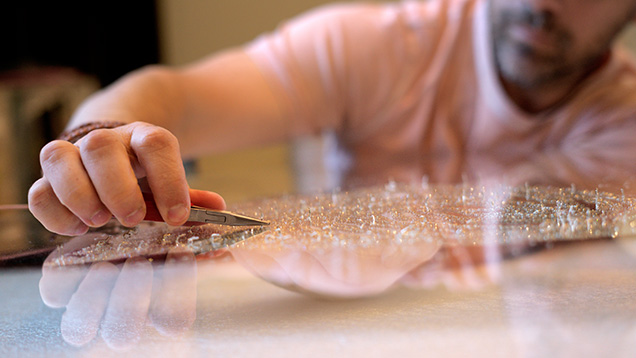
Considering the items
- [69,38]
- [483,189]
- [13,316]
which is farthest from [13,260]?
[69,38]

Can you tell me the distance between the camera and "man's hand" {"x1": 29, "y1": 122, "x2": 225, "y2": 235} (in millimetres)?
291

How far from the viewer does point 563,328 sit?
0.66 feet

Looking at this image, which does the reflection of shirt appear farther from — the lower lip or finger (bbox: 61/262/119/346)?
finger (bbox: 61/262/119/346)

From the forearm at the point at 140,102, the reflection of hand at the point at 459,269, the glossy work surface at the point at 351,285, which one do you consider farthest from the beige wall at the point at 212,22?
the reflection of hand at the point at 459,269

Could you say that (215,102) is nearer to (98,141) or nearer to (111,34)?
(98,141)

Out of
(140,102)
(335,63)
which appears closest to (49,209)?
(140,102)

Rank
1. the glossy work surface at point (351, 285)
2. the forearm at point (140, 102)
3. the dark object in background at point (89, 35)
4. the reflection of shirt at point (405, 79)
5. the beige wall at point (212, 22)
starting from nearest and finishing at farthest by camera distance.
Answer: the glossy work surface at point (351, 285), the forearm at point (140, 102), the reflection of shirt at point (405, 79), the dark object in background at point (89, 35), the beige wall at point (212, 22)

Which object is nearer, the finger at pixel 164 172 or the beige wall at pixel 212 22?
the finger at pixel 164 172

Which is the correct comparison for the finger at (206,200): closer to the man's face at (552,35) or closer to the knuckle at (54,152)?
the knuckle at (54,152)

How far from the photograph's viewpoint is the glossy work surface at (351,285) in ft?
0.66

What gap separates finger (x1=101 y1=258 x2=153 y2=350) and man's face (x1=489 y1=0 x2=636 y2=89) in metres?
0.63

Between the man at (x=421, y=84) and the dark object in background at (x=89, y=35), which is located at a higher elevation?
the dark object in background at (x=89, y=35)

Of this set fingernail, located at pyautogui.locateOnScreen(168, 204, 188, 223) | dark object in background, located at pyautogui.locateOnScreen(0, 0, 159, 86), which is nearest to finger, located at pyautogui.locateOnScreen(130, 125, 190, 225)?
fingernail, located at pyautogui.locateOnScreen(168, 204, 188, 223)

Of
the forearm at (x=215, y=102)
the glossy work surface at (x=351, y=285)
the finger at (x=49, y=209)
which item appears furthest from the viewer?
the forearm at (x=215, y=102)
